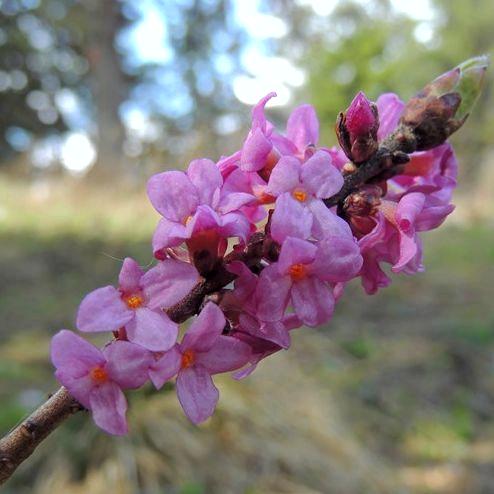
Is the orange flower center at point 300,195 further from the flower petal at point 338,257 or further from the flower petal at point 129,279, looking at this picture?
the flower petal at point 129,279

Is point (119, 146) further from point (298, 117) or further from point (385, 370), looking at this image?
point (298, 117)

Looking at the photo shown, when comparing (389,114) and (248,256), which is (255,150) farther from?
(389,114)

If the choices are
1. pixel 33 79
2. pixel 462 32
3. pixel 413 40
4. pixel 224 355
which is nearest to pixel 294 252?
pixel 224 355

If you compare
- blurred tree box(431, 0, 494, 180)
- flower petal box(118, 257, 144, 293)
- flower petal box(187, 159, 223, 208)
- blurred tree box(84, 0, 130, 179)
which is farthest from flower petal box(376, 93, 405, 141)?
blurred tree box(431, 0, 494, 180)

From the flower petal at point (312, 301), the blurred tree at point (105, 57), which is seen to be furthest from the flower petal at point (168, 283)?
the blurred tree at point (105, 57)

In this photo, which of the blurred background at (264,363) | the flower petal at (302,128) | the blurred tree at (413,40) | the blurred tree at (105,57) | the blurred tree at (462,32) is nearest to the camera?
the flower petal at (302,128)

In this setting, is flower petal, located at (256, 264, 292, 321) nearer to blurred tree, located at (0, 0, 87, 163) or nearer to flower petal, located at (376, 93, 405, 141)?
flower petal, located at (376, 93, 405, 141)
